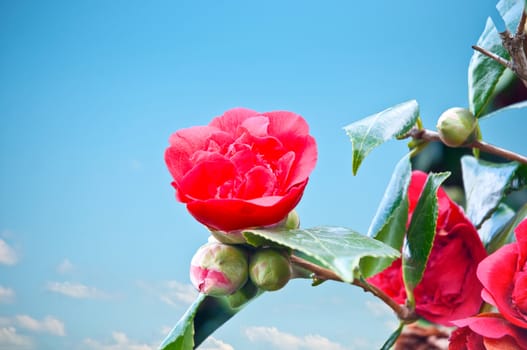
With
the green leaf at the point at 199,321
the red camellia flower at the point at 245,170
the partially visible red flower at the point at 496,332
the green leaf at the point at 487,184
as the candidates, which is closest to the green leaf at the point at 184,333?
the green leaf at the point at 199,321

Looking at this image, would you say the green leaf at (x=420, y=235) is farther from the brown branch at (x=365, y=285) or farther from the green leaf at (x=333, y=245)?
the green leaf at (x=333, y=245)

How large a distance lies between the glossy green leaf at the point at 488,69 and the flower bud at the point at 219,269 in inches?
11.9

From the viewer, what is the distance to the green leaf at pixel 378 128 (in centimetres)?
50

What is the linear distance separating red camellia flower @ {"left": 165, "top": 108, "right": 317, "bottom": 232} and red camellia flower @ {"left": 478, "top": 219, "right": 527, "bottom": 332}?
17 centimetres

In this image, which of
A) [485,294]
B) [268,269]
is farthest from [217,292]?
[485,294]

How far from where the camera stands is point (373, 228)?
636 mm

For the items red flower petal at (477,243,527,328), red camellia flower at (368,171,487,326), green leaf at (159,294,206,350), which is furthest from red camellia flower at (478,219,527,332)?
green leaf at (159,294,206,350)

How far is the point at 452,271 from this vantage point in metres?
0.62

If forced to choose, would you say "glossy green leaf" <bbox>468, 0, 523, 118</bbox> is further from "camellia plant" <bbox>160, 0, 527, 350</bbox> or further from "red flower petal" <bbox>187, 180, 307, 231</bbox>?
"red flower petal" <bbox>187, 180, 307, 231</bbox>

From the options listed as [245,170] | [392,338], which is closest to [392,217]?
[392,338]

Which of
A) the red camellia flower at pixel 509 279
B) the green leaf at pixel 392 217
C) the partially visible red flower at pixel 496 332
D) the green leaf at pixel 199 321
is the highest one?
the green leaf at pixel 199 321

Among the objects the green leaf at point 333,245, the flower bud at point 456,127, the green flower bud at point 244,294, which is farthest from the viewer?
the flower bud at point 456,127

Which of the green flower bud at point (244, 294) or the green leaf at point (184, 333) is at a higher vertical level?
the green leaf at point (184, 333)

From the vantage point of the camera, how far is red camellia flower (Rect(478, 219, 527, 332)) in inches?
19.5
